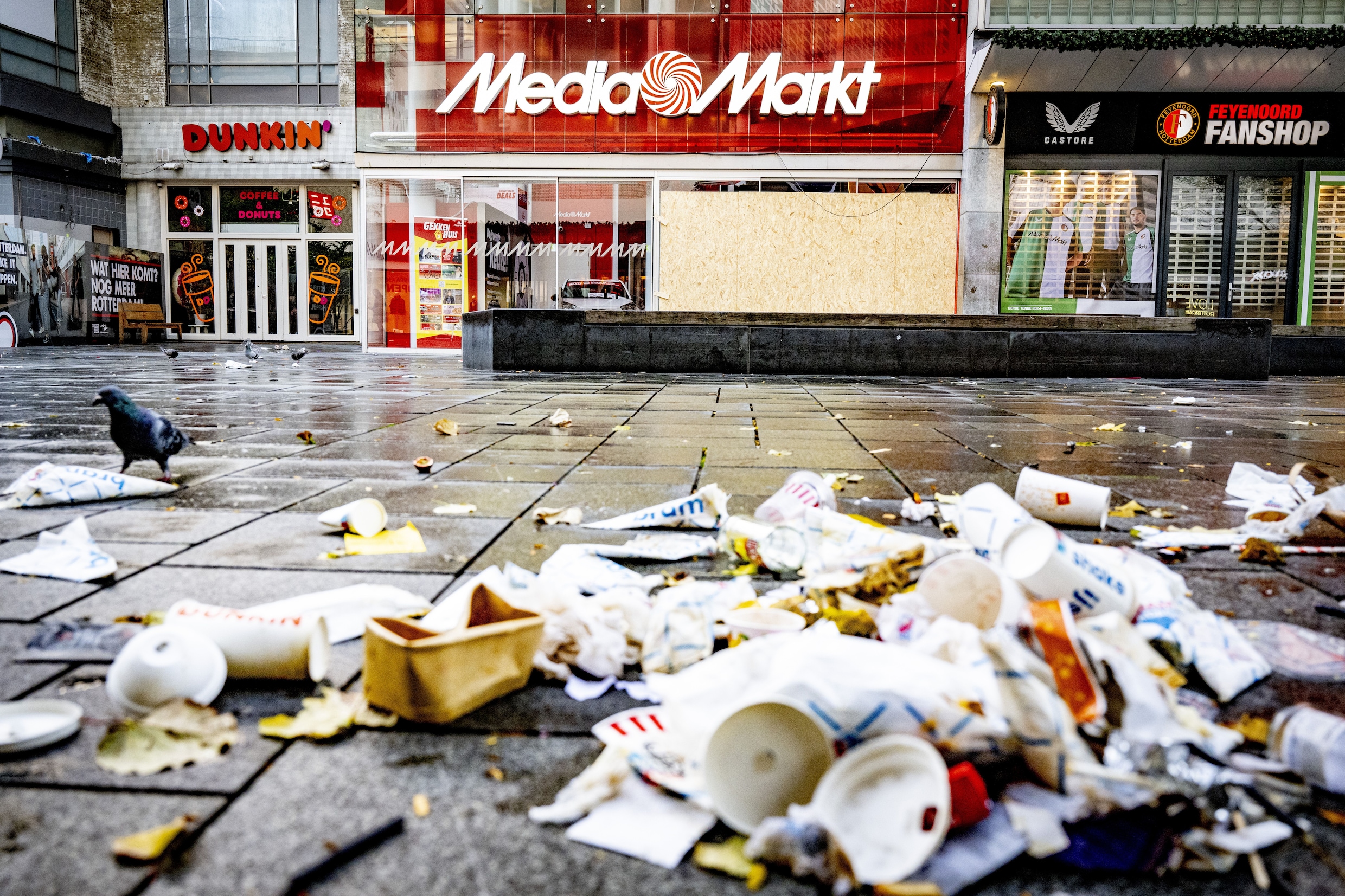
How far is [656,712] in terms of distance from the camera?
1.46 meters

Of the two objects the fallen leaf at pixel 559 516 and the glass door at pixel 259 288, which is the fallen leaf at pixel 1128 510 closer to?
the fallen leaf at pixel 559 516

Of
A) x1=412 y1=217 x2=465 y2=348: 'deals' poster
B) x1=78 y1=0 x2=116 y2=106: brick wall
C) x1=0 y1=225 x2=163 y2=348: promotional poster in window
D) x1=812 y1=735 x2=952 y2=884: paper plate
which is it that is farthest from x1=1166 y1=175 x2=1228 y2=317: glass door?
x1=78 y1=0 x2=116 y2=106: brick wall

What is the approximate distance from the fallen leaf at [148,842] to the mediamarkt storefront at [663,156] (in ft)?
45.3

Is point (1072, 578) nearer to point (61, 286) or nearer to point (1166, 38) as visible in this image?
point (1166, 38)

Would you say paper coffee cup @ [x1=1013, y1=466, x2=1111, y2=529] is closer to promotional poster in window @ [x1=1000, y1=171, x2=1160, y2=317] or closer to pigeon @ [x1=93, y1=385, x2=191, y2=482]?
pigeon @ [x1=93, y1=385, x2=191, y2=482]

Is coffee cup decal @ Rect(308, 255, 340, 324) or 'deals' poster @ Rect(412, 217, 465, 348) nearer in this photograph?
'deals' poster @ Rect(412, 217, 465, 348)

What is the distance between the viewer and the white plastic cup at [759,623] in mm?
1742

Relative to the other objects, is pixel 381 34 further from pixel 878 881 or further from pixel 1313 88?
pixel 878 881

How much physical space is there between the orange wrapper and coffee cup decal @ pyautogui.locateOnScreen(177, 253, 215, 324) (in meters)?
24.6

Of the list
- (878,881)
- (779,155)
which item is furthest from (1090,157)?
(878,881)

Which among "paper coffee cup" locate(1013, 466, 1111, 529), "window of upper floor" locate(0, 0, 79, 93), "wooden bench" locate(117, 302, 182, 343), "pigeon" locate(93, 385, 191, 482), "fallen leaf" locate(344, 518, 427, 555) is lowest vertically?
"fallen leaf" locate(344, 518, 427, 555)

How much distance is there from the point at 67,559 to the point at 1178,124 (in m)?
15.4

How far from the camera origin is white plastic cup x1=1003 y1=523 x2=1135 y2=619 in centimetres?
170

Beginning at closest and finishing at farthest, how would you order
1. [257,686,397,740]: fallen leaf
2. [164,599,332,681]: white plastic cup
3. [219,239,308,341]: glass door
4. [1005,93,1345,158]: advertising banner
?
[257,686,397,740]: fallen leaf < [164,599,332,681]: white plastic cup < [1005,93,1345,158]: advertising banner < [219,239,308,341]: glass door
